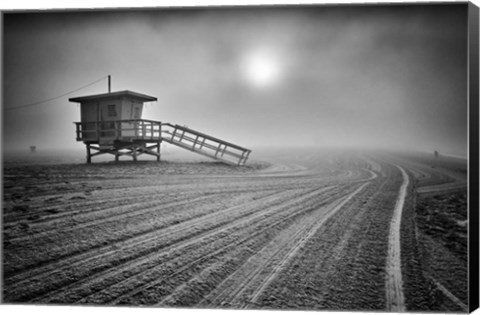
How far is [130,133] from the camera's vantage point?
416cm

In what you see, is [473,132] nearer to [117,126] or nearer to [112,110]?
[112,110]

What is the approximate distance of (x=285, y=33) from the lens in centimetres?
299

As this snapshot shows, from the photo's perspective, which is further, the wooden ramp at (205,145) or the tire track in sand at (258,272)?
the wooden ramp at (205,145)

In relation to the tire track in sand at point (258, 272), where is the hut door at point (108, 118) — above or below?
above

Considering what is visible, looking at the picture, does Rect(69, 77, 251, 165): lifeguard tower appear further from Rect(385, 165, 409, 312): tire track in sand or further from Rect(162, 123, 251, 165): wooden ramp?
Rect(385, 165, 409, 312): tire track in sand

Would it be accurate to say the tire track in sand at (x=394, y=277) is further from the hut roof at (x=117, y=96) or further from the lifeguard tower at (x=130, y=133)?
the hut roof at (x=117, y=96)

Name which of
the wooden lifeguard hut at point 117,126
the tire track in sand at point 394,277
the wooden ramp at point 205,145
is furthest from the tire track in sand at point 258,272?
the wooden lifeguard hut at point 117,126

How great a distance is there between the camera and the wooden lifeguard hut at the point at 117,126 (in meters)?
3.27

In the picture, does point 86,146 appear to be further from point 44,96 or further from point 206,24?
point 206,24

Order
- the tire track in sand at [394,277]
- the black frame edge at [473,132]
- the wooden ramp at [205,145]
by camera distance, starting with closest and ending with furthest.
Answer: the tire track in sand at [394,277]
the black frame edge at [473,132]
the wooden ramp at [205,145]

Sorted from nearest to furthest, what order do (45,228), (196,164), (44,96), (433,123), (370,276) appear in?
(370,276)
(45,228)
(433,123)
(44,96)
(196,164)

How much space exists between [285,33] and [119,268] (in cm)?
306

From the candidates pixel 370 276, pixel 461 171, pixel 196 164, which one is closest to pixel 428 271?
pixel 370 276

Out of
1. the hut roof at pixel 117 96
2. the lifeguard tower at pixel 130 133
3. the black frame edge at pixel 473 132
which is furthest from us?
the lifeguard tower at pixel 130 133
